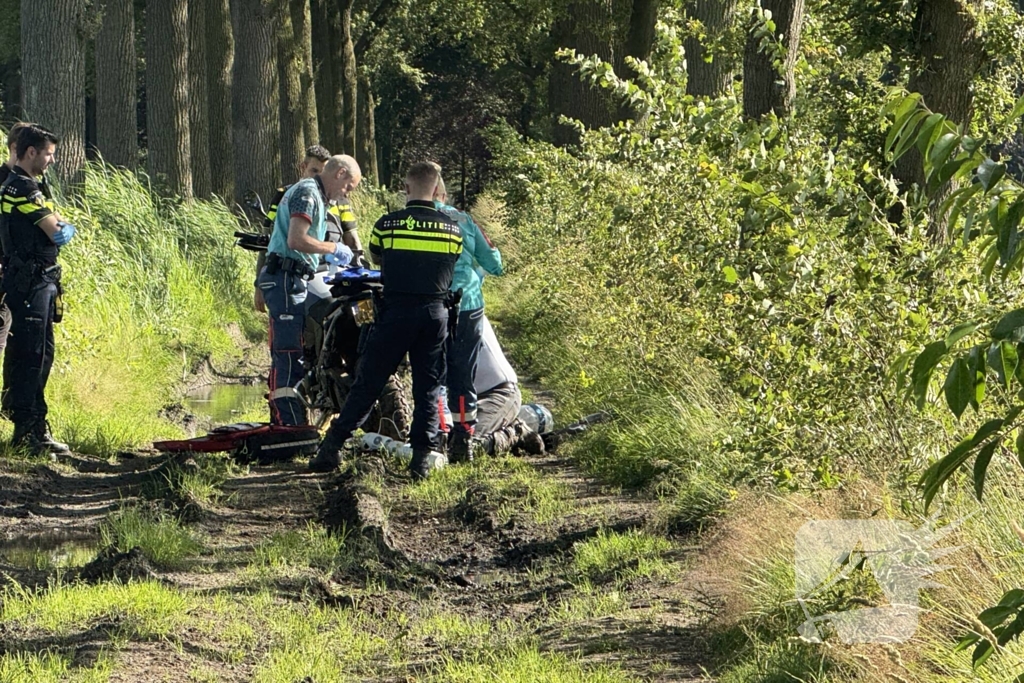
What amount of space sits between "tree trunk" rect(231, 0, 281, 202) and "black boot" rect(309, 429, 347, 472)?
607 inches

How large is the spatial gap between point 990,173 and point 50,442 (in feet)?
28.5

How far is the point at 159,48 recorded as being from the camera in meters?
21.1

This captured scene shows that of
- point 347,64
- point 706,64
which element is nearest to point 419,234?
point 706,64

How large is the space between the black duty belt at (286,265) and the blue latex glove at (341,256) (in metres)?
0.33

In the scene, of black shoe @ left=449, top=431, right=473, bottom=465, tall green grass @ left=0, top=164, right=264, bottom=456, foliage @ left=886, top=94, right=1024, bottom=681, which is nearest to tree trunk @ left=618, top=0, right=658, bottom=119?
tall green grass @ left=0, top=164, right=264, bottom=456

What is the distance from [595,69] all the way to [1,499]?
4457mm

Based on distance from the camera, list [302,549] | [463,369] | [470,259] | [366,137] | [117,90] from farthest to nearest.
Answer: [366,137] → [117,90] → [463,369] → [470,259] → [302,549]

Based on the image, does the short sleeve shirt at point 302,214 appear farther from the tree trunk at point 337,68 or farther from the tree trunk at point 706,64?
the tree trunk at point 337,68

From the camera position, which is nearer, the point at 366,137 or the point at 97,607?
the point at 97,607

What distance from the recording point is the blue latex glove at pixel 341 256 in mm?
11422

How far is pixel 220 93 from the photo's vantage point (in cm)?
2472

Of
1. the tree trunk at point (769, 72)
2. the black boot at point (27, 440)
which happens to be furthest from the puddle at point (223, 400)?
the tree trunk at point (769, 72)

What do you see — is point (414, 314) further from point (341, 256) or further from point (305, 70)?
point (305, 70)

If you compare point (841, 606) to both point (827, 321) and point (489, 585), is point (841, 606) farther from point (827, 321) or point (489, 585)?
point (489, 585)
